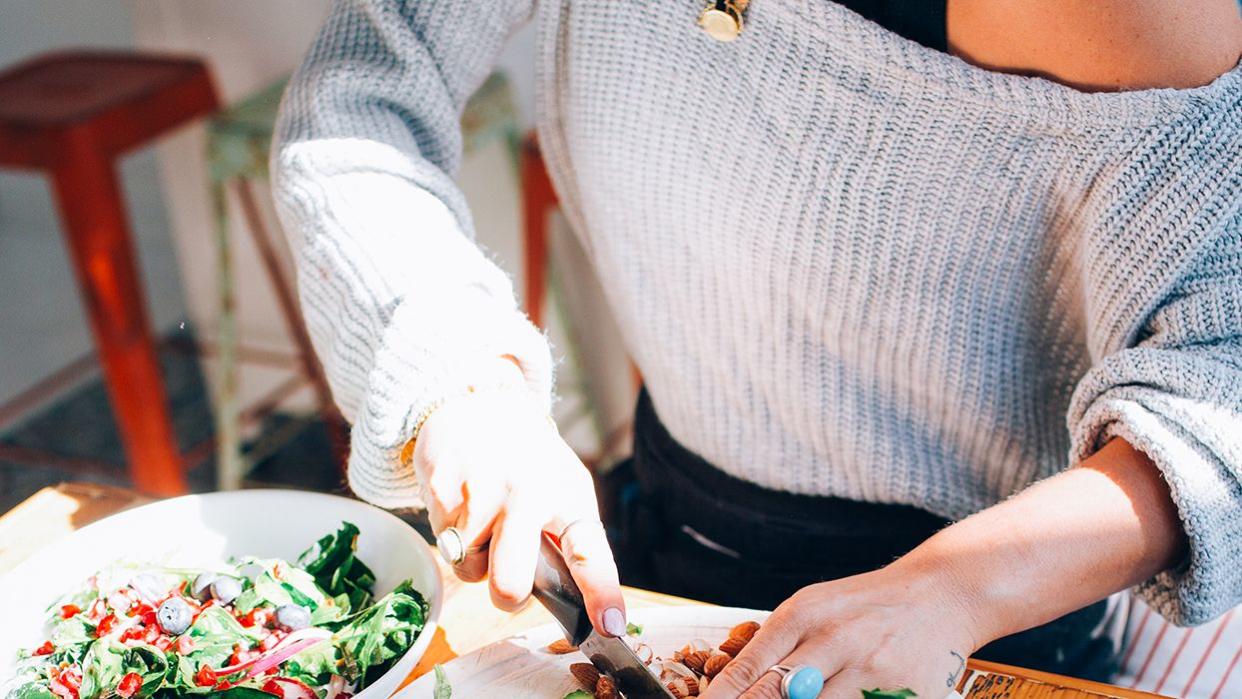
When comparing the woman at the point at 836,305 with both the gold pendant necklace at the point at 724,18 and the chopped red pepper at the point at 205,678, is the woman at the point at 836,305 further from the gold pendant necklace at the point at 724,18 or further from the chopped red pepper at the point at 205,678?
the chopped red pepper at the point at 205,678

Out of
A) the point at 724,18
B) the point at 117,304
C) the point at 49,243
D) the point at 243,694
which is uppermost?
the point at 724,18

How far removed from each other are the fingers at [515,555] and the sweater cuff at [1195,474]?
372 mm

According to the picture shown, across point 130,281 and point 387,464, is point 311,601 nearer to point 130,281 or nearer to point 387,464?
point 387,464

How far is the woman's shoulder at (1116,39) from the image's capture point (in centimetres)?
71

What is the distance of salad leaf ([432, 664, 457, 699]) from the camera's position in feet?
2.21

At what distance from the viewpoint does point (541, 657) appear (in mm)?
705

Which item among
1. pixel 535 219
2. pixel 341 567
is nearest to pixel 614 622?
pixel 341 567

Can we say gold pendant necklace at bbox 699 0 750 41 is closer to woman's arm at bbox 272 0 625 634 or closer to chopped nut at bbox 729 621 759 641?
woman's arm at bbox 272 0 625 634

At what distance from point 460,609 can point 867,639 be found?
305 millimetres

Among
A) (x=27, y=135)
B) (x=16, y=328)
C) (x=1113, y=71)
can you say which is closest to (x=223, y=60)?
(x=27, y=135)

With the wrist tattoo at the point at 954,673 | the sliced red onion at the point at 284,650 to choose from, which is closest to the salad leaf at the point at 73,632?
the sliced red onion at the point at 284,650

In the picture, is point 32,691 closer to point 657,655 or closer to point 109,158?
point 657,655

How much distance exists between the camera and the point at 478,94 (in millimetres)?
1840

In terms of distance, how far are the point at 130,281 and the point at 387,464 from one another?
1279 mm
